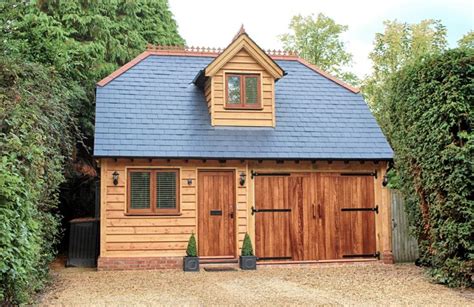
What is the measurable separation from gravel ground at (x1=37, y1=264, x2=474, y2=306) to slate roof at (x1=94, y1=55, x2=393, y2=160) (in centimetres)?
263

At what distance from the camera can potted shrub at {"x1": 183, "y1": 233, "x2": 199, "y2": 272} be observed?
36.7 feet

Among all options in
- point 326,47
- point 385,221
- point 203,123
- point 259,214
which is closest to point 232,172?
point 259,214

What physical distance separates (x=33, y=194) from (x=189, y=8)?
59.5 ft

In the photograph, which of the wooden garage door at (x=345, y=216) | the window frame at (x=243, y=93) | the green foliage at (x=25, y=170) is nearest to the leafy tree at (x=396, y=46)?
the wooden garage door at (x=345, y=216)

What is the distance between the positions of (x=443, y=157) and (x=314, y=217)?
13.7 feet

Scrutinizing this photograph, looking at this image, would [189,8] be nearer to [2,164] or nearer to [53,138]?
[53,138]

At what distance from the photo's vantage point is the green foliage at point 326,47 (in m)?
29.4

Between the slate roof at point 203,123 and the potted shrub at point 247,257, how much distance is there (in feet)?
6.47

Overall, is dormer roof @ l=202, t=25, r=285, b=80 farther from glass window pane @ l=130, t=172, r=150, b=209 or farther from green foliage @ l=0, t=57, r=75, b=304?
green foliage @ l=0, t=57, r=75, b=304

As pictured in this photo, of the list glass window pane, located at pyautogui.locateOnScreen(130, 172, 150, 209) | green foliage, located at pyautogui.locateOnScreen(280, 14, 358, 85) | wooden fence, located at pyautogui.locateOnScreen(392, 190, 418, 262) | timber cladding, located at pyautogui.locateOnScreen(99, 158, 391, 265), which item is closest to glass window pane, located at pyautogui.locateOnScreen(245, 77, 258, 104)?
timber cladding, located at pyautogui.locateOnScreen(99, 158, 391, 265)

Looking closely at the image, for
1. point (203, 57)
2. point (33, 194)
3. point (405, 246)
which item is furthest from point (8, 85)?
point (405, 246)

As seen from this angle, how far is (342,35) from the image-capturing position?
2981 cm

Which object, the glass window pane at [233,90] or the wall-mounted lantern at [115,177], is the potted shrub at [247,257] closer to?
the wall-mounted lantern at [115,177]

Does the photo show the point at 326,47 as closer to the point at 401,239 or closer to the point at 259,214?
the point at 401,239
